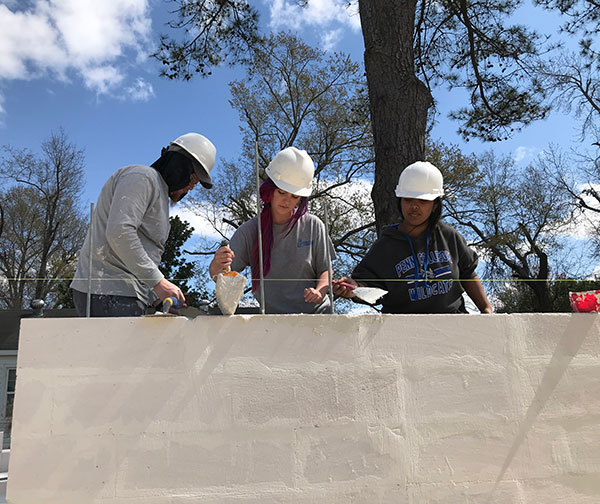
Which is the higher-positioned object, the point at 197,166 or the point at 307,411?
the point at 197,166

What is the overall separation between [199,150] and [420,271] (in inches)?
47.6

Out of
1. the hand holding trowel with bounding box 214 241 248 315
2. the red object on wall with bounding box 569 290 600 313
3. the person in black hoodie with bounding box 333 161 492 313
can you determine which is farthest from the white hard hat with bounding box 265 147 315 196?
the red object on wall with bounding box 569 290 600 313

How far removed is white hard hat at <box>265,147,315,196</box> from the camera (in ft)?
A: 8.29

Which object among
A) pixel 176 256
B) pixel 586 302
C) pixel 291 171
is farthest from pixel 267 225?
pixel 176 256

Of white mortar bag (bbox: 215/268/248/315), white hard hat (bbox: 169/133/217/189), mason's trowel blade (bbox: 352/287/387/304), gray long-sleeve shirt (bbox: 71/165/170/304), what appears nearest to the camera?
white mortar bag (bbox: 215/268/248/315)

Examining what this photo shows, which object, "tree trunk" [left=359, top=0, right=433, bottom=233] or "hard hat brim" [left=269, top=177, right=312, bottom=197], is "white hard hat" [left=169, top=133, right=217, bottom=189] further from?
"tree trunk" [left=359, top=0, right=433, bottom=233]

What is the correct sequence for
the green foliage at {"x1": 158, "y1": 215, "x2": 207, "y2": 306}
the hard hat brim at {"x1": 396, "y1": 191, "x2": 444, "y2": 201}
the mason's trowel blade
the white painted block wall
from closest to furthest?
1. the white painted block wall
2. the mason's trowel blade
3. the hard hat brim at {"x1": 396, "y1": 191, "x2": 444, "y2": 201}
4. the green foliage at {"x1": 158, "y1": 215, "x2": 207, "y2": 306}

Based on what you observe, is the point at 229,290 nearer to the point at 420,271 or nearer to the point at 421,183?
the point at 420,271

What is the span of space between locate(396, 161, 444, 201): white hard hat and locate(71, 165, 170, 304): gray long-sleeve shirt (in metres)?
1.24

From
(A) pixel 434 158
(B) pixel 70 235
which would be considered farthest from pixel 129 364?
(B) pixel 70 235

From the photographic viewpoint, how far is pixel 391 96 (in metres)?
4.89

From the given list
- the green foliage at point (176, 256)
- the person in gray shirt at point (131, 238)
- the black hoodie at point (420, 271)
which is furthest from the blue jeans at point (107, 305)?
the green foliage at point (176, 256)

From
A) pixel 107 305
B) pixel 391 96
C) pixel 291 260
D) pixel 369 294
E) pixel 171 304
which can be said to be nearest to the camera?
pixel 171 304

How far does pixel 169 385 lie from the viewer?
1.83 metres
